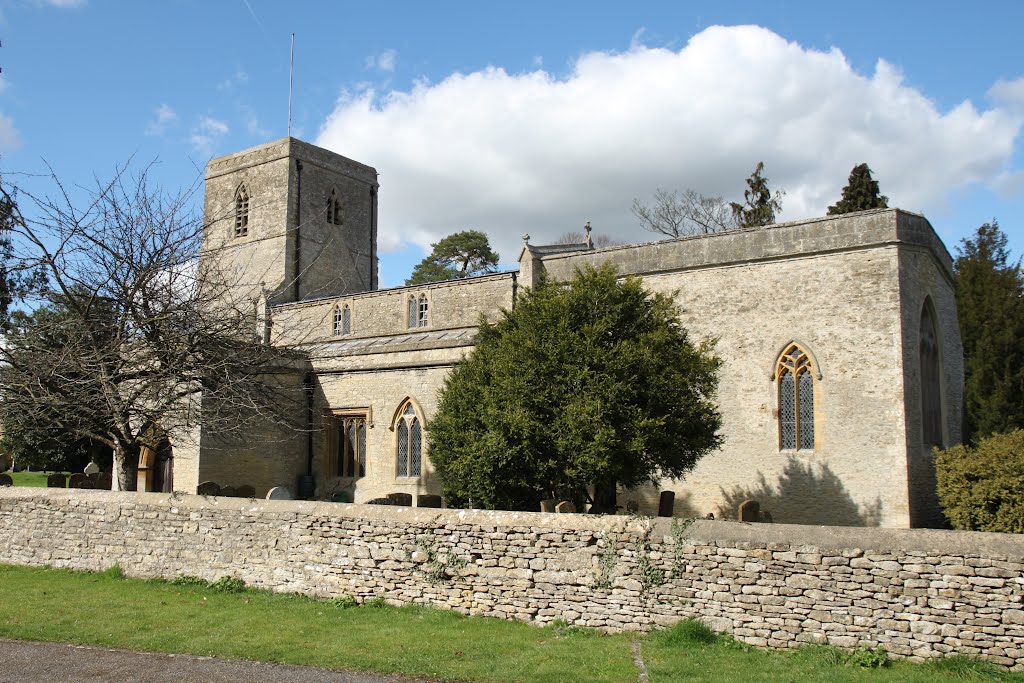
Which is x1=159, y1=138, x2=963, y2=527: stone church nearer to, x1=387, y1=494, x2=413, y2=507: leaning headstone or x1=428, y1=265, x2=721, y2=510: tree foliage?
x1=387, y1=494, x2=413, y2=507: leaning headstone

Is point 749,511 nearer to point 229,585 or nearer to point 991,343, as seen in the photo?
point 229,585

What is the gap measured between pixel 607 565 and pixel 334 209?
94.3 feet

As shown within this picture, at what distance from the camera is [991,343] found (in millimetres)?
21391

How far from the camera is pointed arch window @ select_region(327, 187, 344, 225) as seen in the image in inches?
1387

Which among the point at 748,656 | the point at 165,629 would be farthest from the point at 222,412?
the point at 748,656

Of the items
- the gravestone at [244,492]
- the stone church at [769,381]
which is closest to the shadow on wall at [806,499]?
the stone church at [769,381]

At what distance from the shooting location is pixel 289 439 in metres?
22.0

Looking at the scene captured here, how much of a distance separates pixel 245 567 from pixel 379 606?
2.54 m

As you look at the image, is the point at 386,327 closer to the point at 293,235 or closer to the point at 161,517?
the point at 293,235

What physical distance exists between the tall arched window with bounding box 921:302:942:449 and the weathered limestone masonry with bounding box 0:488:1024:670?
10.5 metres

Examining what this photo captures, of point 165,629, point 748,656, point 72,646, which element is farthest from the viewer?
point 165,629

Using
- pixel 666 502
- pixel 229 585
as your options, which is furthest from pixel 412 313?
pixel 229 585

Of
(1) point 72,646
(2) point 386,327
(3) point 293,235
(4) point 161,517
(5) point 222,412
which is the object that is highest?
(3) point 293,235

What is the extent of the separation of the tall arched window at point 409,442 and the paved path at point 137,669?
12636mm
